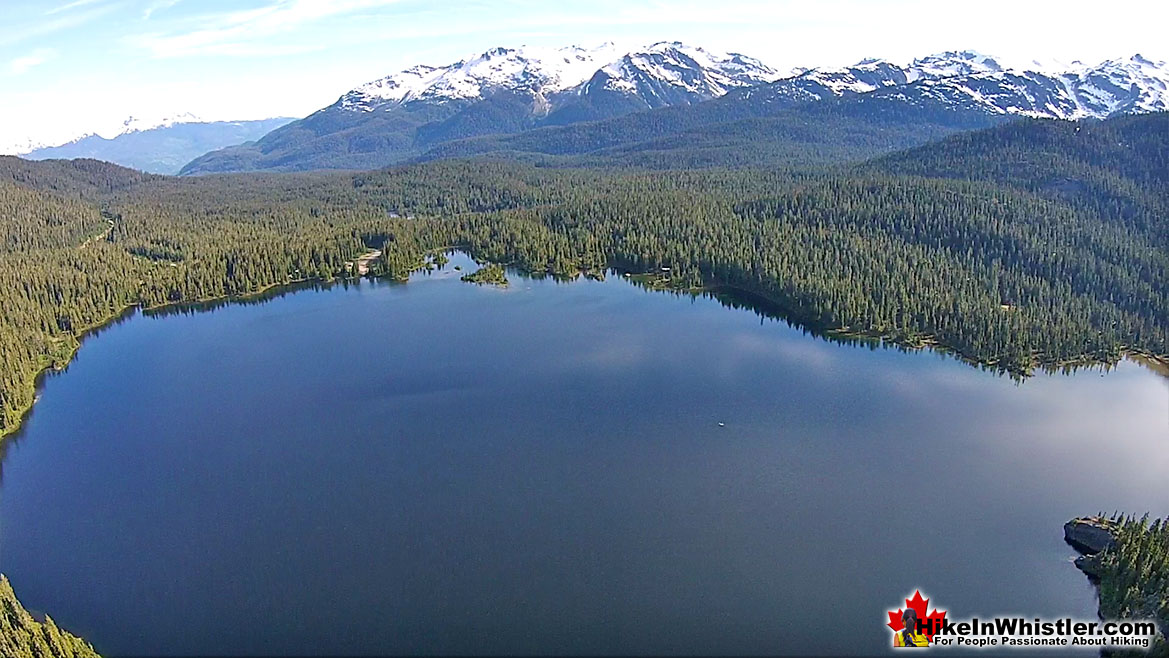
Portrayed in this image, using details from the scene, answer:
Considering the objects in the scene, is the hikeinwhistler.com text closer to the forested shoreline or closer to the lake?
the lake

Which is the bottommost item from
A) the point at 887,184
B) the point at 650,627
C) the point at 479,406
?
the point at 650,627

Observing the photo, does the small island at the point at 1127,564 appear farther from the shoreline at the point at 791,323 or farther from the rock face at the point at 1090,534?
the shoreline at the point at 791,323

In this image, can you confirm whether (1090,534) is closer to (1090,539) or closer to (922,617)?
(1090,539)

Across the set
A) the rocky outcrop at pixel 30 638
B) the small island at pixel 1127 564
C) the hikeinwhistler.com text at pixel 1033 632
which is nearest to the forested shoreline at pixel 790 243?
the small island at pixel 1127 564

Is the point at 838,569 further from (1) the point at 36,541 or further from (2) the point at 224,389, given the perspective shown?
(2) the point at 224,389

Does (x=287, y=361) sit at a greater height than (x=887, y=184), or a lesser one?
lesser

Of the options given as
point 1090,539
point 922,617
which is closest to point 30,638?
point 922,617

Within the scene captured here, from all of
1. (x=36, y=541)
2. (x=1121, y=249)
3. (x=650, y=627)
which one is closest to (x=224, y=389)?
(x=36, y=541)
